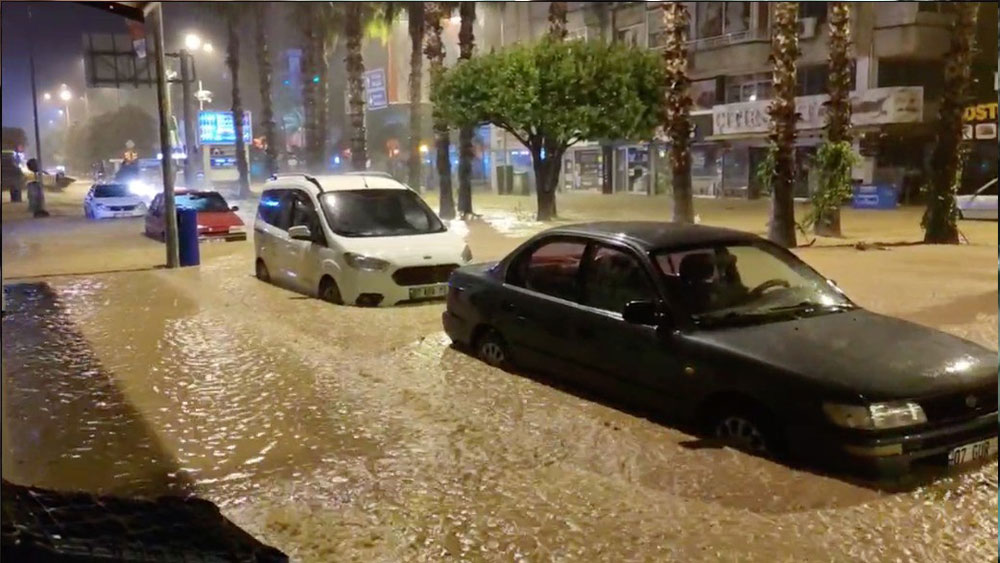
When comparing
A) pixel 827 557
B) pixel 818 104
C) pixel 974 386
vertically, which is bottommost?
pixel 827 557

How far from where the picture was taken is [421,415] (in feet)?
23.2

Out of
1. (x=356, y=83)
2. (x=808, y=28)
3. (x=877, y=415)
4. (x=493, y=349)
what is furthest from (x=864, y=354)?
(x=808, y=28)

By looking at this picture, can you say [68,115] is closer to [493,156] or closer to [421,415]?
[493,156]

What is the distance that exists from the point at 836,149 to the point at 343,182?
34.1 ft

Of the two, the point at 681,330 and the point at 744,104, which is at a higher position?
the point at 744,104

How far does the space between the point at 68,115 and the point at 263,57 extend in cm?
1442

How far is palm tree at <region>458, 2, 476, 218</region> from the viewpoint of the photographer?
27469 mm

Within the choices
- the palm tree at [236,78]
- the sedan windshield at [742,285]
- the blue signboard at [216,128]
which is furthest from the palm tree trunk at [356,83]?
the sedan windshield at [742,285]

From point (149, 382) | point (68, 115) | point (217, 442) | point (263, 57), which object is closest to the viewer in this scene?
point (217, 442)

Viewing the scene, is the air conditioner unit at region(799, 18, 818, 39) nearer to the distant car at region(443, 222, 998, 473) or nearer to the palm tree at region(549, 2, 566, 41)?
the palm tree at region(549, 2, 566, 41)

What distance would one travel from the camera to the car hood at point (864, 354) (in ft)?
17.5

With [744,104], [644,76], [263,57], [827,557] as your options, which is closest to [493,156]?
[263,57]

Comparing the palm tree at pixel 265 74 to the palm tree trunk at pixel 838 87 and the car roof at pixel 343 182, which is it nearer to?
the palm tree trunk at pixel 838 87

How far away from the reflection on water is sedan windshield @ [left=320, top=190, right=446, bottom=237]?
2.35 m
